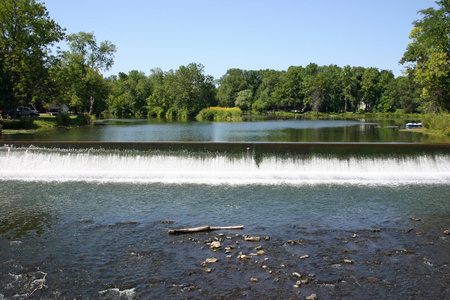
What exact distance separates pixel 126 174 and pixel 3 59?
3012 cm

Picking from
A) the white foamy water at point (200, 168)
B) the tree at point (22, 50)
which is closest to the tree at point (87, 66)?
the tree at point (22, 50)

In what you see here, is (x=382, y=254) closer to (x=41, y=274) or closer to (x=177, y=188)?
(x=41, y=274)

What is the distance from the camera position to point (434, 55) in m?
41.5

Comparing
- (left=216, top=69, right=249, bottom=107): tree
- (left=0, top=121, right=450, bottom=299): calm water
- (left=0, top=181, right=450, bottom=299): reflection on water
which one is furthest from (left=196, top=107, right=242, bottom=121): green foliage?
(left=0, top=181, right=450, bottom=299): reflection on water

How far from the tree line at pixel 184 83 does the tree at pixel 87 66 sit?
7.1 inches

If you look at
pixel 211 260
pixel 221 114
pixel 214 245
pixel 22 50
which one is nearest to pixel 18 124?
pixel 22 50

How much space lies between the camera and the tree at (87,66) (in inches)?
2591

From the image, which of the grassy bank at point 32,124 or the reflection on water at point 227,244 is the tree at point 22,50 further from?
the reflection on water at point 227,244

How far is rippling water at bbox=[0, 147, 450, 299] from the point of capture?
7.54m

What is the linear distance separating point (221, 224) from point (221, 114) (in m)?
73.2

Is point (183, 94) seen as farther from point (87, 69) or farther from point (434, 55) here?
point (434, 55)

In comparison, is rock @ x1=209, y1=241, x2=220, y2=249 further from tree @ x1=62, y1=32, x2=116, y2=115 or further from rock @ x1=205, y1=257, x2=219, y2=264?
tree @ x1=62, y1=32, x2=116, y2=115

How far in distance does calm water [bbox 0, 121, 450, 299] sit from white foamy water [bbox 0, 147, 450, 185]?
0.05m

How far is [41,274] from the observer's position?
7.99m
